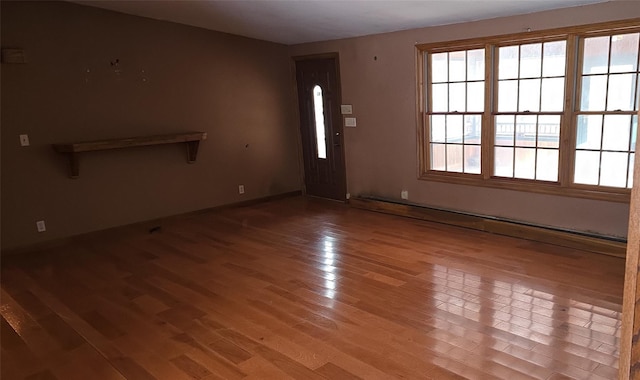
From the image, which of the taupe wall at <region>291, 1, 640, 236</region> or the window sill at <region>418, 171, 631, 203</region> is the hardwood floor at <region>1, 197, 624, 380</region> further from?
the window sill at <region>418, 171, 631, 203</region>

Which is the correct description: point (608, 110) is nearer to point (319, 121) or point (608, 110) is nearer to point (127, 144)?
point (319, 121)

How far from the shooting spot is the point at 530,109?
4.71m

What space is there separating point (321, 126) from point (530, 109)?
3.07 metres

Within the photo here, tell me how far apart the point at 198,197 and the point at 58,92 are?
2.14 m

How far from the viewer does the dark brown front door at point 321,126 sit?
6602mm

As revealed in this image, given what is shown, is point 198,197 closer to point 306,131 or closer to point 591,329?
point 306,131

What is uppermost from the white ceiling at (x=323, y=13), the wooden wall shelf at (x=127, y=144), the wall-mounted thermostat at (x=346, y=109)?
the white ceiling at (x=323, y=13)

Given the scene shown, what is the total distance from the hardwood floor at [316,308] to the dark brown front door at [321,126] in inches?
68.9

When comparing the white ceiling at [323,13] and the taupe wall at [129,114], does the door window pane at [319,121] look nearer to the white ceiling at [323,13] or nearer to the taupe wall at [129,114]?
the taupe wall at [129,114]

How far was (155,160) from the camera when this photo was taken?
5934 mm

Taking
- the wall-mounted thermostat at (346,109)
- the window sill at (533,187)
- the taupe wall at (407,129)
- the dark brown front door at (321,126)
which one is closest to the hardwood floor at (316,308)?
the taupe wall at (407,129)

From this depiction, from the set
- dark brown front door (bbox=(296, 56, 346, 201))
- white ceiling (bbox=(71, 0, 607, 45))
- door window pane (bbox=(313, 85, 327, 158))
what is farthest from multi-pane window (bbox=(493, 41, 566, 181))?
door window pane (bbox=(313, 85, 327, 158))

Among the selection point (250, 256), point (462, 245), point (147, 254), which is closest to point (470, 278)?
point (462, 245)

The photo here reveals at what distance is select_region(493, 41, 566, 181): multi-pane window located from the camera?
14.7 ft
